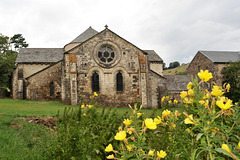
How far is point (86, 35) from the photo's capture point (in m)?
31.6

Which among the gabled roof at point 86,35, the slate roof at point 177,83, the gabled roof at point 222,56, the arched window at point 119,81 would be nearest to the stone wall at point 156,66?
the slate roof at point 177,83

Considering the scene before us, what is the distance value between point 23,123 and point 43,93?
49.8 feet

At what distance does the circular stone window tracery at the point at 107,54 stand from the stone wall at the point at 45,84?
6492mm

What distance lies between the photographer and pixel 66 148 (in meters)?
4.30

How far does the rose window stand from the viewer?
21094mm

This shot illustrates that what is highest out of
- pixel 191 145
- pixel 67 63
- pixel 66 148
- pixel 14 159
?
pixel 67 63

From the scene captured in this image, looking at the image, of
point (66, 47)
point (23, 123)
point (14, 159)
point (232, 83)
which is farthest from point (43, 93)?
point (232, 83)

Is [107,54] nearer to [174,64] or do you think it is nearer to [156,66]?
[156,66]

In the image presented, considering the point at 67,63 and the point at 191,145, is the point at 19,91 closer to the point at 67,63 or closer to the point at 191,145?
the point at 67,63

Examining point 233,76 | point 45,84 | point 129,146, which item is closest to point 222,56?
point 233,76

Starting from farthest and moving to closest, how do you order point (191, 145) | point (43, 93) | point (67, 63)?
point (43, 93), point (67, 63), point (191, 145)

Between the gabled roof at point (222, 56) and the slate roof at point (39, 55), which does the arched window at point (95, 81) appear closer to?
the slate roof at point (39, 55)

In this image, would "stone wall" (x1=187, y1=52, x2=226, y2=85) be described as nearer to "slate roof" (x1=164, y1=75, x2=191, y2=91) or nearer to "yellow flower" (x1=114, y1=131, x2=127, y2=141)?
"slate roof" (x1=164, y1=75, x2=191, y2=91)

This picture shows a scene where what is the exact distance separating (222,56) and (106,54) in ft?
86.7
